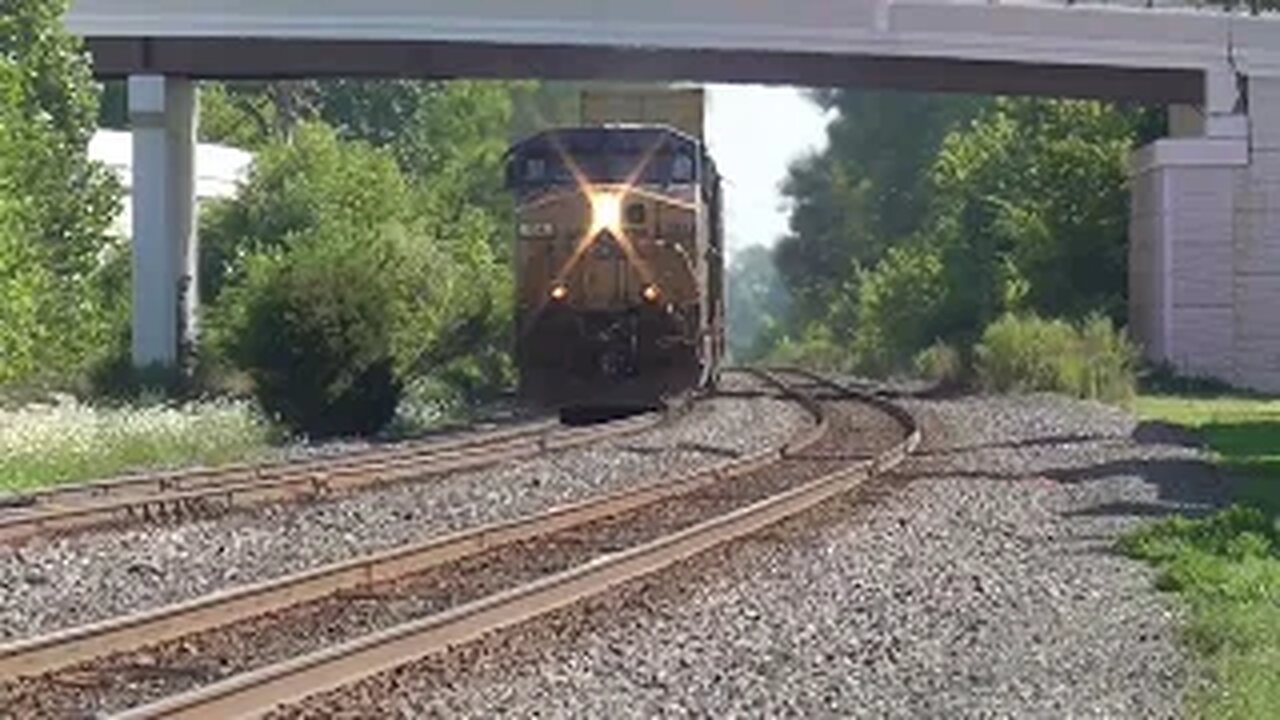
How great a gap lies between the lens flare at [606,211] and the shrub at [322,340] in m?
3.56

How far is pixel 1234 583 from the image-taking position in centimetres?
1542

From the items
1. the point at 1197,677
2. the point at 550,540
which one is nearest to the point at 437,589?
the point at 550,540

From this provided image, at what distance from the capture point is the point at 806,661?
12359 mm

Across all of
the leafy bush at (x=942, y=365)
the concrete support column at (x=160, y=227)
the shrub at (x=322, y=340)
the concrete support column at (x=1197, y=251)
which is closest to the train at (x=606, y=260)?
the shrub at (x=322, y=340)

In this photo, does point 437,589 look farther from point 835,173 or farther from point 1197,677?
point 835,173

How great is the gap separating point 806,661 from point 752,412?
2466 cm

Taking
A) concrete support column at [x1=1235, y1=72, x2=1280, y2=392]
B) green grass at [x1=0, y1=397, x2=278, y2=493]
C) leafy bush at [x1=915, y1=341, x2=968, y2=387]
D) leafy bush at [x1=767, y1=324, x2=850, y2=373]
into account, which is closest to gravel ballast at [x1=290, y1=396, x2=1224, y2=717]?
green grass at [x1=0, y1=397, x2=278, y2=493]

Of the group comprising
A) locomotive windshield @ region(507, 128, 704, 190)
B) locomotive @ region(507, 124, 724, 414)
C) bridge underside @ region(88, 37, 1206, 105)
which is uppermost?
bridge underside @ region(88, 37, 1206, 105)

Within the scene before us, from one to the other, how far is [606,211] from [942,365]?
26143 millimetres

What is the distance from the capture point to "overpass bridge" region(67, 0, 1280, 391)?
49.4m

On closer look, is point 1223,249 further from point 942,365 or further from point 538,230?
point 538,230

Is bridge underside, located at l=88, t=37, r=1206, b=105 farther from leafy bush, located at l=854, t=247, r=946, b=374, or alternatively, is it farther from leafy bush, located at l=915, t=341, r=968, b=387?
leafy bush, located at l=854, t=247, r=946, b=374

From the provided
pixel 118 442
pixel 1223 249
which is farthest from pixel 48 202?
pixel 1223 249

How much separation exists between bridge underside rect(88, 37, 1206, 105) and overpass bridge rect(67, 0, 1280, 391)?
4cm
